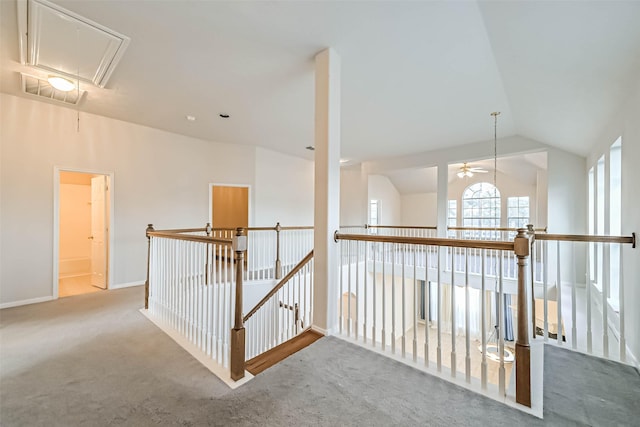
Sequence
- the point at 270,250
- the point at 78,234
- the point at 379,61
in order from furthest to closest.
A: 1. the point at 78,234
2. the point at 270,250
3. the point at 379,61

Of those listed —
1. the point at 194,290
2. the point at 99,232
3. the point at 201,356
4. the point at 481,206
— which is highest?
the point at 481,206

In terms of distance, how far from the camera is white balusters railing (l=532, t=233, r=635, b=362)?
6.89 feet

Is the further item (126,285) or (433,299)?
(433,299)

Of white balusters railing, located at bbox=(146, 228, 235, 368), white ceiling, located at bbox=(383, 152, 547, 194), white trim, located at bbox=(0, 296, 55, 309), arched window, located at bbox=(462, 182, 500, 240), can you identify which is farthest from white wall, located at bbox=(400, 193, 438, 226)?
white trim, located at bbox=(0, 296, 55, 309)

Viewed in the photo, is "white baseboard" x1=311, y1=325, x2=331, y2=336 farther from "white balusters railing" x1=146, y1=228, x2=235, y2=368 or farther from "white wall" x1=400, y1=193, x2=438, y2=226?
"white wall" x1=400, y1=193, x2=438, y2=226

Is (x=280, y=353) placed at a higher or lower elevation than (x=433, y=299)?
higher

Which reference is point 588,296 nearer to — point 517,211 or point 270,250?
point 270,250

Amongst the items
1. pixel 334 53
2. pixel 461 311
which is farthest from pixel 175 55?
pixel 461 311

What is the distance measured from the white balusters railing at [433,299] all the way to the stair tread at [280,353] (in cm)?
33

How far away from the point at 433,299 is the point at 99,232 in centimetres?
831

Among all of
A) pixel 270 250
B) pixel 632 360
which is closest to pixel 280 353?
pixel 632 360

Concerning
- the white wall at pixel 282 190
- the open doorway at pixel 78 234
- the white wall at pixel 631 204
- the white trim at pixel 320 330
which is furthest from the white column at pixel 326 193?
the open doorway at pixel 78 234

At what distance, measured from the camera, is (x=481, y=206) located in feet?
31.1

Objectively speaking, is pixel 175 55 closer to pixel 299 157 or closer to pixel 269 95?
pixel 269 95
